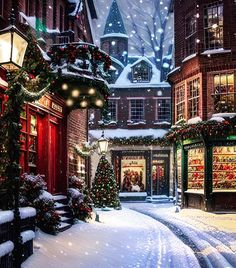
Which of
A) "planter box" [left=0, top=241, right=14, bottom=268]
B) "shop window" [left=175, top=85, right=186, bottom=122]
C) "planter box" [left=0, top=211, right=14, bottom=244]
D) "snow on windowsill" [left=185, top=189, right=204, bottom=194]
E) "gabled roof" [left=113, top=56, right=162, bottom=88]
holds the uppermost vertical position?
"gabled roof" [left=113, top=56, right=162, bottom=88]

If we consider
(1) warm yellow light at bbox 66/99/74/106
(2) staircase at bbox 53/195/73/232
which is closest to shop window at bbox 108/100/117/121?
(1) warm yellow light at bbox 66/99/74/106

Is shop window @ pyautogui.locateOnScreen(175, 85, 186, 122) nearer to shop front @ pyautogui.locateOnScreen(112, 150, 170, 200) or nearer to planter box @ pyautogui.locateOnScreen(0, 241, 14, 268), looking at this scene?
shop front @ pyautogui.locateOnScreen(112, 150, 170, 200)

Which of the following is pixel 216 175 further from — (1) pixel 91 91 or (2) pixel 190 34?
(1) pixel 91 91

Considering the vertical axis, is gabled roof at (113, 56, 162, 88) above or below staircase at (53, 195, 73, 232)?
above

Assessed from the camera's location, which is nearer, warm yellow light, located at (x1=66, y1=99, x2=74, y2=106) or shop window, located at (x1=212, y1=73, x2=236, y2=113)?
warm yellow light, located at (x1=66, y1=99, x2=74, y2=106)

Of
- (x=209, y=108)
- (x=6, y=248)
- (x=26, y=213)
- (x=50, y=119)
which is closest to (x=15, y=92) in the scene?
(x=6, y=248)

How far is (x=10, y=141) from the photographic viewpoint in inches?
314

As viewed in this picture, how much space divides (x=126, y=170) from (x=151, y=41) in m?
12.1

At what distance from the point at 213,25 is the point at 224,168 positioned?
714cm

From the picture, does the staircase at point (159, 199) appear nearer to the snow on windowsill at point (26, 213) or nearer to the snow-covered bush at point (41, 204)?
the snow-covered bush at point (41, 204)

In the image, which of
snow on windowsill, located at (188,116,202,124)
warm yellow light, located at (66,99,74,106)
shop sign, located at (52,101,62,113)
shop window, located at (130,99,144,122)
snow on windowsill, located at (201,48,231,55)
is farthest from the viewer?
shop window, located at (130,99,144,122)

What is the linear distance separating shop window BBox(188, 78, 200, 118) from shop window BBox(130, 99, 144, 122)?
12987mm

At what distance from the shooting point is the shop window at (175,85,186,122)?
1046 inches

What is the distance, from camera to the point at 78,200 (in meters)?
16.6
